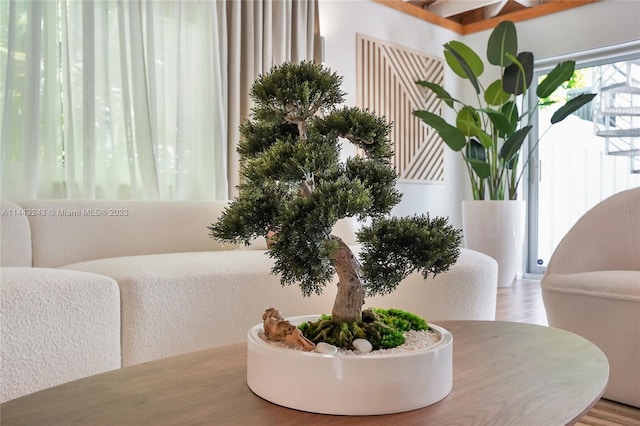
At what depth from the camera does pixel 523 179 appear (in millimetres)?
4910

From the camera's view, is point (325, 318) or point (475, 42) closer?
point (325, 318)

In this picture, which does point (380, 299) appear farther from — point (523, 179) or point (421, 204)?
point (523, 179)

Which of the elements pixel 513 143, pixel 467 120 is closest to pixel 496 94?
pixel 467 120

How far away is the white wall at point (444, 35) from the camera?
13.8ft

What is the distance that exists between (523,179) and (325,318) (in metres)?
4.48

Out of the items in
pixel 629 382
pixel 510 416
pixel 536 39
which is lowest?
pixel 629 382

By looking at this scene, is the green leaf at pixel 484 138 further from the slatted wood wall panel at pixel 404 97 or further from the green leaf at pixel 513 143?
the slatted wood wall panel at pixel 404 97

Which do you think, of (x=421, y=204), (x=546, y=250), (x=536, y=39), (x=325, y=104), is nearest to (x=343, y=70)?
(x=421, y=204)

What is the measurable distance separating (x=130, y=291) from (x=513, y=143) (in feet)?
9.85

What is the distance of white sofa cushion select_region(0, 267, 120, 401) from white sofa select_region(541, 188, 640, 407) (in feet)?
4.53

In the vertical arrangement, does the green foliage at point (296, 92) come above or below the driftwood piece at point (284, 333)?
above

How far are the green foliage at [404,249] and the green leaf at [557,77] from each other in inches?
141

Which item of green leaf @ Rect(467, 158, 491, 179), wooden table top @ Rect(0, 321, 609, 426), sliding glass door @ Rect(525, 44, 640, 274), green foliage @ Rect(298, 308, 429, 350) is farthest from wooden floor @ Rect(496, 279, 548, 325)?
green foliage @ Rect(298, 308, 429, 350)

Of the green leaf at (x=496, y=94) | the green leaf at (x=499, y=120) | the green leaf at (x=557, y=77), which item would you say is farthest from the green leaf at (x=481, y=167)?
the green leaf at (x=557, y=77)
